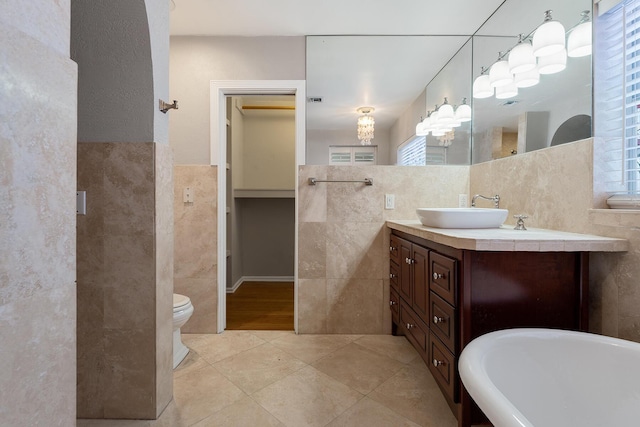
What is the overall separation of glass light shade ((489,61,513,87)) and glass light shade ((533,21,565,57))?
0.35 m

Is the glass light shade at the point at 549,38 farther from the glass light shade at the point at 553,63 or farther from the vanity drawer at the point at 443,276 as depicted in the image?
the vanity drawer at the point at 443,276

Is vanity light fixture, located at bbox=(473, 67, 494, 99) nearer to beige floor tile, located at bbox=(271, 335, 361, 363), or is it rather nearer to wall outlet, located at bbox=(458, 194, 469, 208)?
wall outlet, located at bbox=(458, 194, 469, 208)

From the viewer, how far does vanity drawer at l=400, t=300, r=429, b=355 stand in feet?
5.46

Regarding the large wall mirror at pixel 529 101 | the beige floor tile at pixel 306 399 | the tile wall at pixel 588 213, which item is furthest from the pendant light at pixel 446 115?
the beige floor tile at pixel 306 399

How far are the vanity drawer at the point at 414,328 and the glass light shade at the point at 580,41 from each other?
1.53 meters

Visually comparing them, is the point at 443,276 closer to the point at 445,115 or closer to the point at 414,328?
the point at 414,328

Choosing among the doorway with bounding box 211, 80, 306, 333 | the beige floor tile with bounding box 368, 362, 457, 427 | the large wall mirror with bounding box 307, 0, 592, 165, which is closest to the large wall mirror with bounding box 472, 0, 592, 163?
the large wall mirror with bounding box 307, 0, 592, 165

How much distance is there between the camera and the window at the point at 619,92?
1261 mm

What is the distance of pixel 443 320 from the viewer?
1405 mm

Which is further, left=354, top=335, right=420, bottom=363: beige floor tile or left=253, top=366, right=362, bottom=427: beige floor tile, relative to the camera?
left=354, top=335, right=420, bottom=363: beige floor tile

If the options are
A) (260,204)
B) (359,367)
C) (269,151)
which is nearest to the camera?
(359,367)

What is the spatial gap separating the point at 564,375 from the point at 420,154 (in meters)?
1.81

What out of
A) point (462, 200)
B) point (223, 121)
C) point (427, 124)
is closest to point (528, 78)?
point (427, 124)

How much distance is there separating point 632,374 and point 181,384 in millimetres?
2020
